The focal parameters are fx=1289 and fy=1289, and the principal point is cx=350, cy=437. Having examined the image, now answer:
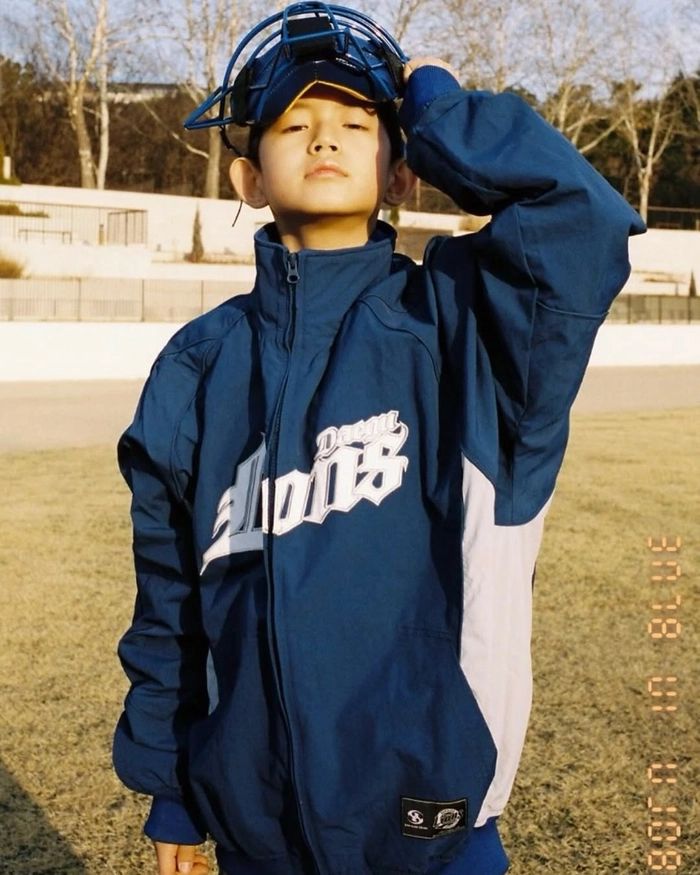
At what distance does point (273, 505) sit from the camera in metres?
1.55

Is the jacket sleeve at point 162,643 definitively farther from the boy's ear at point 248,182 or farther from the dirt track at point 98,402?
the dirt track at point 98,402

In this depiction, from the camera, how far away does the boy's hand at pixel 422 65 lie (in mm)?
1558

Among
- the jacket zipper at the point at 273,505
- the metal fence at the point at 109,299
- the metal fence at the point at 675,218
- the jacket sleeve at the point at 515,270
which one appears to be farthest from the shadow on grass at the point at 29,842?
the metal fence at the point at 675,218

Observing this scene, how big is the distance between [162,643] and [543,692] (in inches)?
105

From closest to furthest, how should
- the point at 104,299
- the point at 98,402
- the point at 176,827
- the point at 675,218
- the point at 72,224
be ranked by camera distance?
the point at 176,827 → the point at 98,402 → the point at 104,299 → the point at 72,224 → the point at 675,218

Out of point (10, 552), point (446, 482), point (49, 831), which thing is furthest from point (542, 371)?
point (10, 552)

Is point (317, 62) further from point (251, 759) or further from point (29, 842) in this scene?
point (29, 842)

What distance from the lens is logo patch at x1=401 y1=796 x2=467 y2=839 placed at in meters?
1.49

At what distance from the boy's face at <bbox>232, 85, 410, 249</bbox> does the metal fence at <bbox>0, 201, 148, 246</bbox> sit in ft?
92.2

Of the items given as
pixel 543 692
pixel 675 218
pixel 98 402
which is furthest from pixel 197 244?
pixel 543 692

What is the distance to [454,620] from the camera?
1515 millimetres

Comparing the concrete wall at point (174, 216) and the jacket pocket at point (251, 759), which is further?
the concrete wall at point (174, 216)

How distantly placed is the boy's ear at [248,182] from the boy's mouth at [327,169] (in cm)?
18

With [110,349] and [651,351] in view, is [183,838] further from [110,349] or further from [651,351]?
[651,351]
